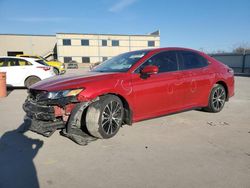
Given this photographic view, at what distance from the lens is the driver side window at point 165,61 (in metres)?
4.76

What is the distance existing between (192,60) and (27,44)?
58.6 m

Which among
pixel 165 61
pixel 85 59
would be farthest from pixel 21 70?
pixel 85 59

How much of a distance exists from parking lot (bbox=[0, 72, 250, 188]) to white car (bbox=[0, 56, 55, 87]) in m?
6.09

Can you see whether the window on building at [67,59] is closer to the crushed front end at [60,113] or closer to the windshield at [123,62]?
the windshield at [123,62]

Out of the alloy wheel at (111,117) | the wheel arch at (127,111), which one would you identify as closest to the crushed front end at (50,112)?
the alloy wheel at (111,117)

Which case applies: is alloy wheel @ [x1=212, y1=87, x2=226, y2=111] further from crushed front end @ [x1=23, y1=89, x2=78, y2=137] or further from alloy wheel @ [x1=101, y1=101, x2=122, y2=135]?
crushed front end @ [x1=23, y1=89, x2=78, y2=137]

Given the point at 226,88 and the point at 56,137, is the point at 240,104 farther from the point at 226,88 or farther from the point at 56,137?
the point at 56,137

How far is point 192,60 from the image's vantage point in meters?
5.42

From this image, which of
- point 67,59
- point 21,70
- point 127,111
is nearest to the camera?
point 127,111

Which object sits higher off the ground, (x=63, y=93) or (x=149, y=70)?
(x=149, y=70)

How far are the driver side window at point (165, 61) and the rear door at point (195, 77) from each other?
195mm

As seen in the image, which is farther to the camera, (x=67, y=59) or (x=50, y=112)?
(x=67, y=59)

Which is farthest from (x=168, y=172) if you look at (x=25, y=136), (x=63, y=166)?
(x=25, y=136)

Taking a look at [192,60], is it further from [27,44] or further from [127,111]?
[27,44]
